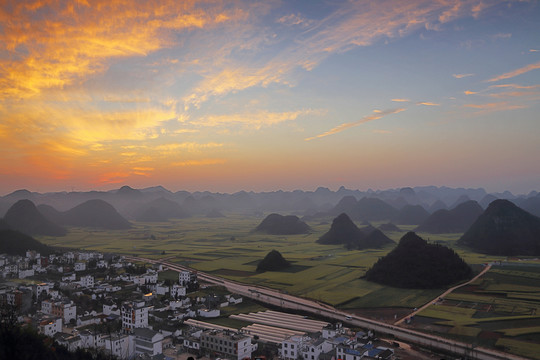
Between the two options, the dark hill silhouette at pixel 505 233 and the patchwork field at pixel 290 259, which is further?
the dark hill silhouette at pixel 505 233

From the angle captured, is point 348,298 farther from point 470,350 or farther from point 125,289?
point 125,289

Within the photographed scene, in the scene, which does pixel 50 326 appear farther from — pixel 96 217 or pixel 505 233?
pixel 96 217

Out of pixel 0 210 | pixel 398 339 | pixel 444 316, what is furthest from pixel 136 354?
pixel 0 210

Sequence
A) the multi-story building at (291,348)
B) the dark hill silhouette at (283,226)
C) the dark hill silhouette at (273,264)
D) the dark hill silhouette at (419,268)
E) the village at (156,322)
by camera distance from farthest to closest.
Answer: the dark hill silhouette at (283,226), the dark hill silhouette at (273,264), the dark hill silhouette at (419,268), the village at (156,322), the multi-story building at (291,348)

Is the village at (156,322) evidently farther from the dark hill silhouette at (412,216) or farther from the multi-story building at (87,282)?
the dark hill silhouette at (412,216)

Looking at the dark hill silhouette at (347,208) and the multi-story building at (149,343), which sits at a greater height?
the dark hill silhouette at (347,208)

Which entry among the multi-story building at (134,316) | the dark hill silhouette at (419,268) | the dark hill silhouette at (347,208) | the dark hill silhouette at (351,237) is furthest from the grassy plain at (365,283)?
the dark hill silhouette at (347,208)

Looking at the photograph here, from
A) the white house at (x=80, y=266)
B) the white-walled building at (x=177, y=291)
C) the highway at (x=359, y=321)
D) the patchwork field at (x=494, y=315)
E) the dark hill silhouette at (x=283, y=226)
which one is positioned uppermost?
the dark hill silhouette at (x=283, y=226)
